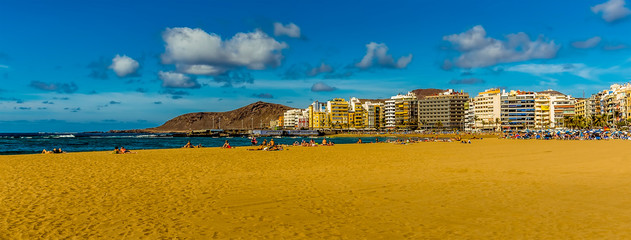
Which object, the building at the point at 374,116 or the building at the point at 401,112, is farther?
the building at the point at 374,116

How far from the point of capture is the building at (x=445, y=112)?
156 meters

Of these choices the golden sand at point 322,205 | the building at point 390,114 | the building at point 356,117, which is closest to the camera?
the golden sand at point 322,205

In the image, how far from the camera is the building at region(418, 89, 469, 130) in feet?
513

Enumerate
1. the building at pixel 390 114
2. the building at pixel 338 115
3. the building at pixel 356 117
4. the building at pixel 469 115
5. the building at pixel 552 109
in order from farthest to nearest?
the building at pixel 356 117 < the building at pixel 338 115 < the building at pixel 390 114 < the building at pixel 469 115 < the building at pixel 552 109

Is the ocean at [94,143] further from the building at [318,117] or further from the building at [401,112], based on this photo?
the building at [318,117]

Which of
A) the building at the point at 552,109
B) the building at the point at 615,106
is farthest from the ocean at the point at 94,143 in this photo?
the building at the point at 552,109

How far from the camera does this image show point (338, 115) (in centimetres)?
17300

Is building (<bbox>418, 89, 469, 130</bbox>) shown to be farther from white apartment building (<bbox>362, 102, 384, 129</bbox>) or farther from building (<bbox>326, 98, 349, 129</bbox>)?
building (<bbox>326, 98, 349, 129</bbox>)

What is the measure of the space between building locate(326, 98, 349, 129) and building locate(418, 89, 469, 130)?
30.4 meters

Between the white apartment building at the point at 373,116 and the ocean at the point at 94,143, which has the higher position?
the white apartment building at the point at 373,116

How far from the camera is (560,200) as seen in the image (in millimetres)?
9609

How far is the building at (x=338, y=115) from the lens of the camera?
169525 millimetres

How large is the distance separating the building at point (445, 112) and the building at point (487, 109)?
967cm

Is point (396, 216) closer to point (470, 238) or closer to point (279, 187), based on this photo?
point (470, 238)
